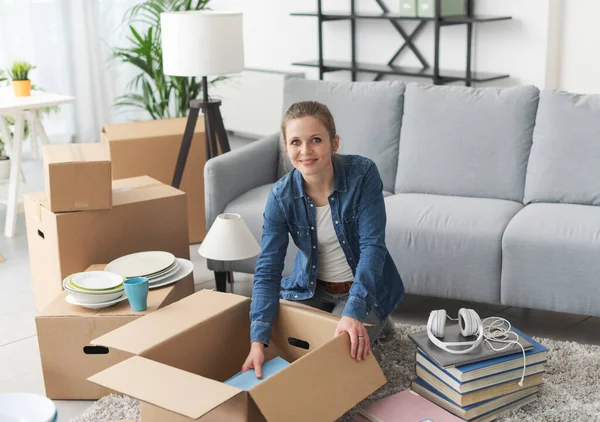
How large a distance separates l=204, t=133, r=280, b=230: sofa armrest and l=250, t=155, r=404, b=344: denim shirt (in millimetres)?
848

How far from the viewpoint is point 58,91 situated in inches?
240

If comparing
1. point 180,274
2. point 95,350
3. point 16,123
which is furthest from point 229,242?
point 16,123

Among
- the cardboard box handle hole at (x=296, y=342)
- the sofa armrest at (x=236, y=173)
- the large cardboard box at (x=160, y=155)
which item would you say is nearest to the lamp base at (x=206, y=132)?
the large cardboard box at (x=160, y=155)

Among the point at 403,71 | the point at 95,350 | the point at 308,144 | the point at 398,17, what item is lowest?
the point at 95,350

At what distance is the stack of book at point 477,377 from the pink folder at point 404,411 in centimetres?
5

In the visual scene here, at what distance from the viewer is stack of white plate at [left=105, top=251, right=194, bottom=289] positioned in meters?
2.68

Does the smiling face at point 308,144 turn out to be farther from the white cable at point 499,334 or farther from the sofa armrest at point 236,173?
the sofa armrest at point 236,173

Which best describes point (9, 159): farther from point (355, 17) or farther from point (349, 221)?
point (349, 221)

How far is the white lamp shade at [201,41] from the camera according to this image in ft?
11.3

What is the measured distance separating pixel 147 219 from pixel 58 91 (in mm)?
3456

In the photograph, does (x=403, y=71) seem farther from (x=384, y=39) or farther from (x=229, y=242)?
(x=229, y=242)

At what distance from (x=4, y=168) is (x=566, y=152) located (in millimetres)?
3053

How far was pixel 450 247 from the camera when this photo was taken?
2.83m

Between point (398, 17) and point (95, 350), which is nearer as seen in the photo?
point (95, 350)
